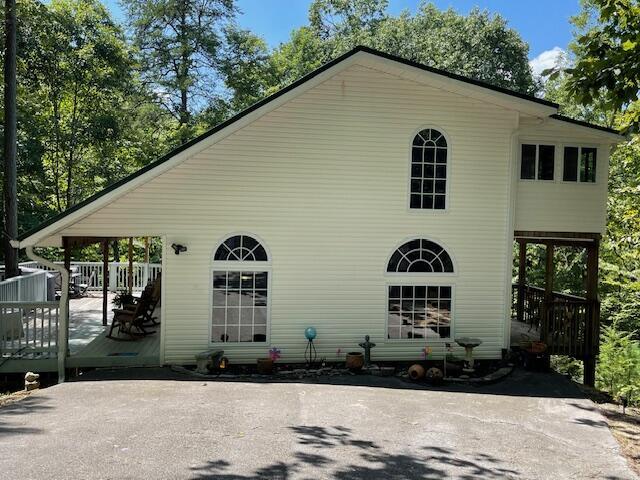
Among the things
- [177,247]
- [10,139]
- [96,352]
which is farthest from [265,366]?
[10,139]

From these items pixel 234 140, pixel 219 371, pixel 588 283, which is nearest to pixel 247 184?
pixel 234 140

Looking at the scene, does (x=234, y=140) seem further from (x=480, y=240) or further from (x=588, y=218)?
(x=588, y=218)

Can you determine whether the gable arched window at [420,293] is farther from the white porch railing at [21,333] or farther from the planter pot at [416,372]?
the white porch railing at [21,333]

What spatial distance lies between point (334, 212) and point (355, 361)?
2.77 m

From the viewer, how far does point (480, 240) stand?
31.7 feet

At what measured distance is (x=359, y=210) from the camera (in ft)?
30.6

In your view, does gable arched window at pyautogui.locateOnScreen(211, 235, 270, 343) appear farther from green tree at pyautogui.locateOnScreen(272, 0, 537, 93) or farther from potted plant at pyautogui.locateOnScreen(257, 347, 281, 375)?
green tree at pyautogui.locateOnScreen(272, 0, 537, 93)

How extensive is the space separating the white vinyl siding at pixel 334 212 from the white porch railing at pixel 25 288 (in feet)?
10.1

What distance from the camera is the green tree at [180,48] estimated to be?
20.3 meters

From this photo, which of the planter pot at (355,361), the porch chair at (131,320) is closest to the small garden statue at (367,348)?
the planter pot at (355,361)

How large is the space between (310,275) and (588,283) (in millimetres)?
5792

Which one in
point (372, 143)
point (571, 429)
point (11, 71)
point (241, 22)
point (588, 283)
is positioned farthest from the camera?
point (241, 22)

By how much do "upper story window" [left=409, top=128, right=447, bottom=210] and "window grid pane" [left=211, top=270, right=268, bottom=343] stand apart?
336 centimetres

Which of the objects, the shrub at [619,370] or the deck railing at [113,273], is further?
the deck railing at [113,273]
